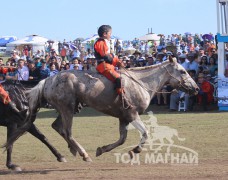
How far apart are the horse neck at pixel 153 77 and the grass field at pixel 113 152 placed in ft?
4.68

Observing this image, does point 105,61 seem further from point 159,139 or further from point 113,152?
point 159,139

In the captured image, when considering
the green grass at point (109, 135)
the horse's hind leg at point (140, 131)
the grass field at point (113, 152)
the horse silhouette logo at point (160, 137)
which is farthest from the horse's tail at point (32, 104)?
the horse silhouette logo at point (160, 137)

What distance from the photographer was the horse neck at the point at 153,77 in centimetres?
1086

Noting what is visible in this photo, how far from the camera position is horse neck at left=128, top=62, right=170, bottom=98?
10.9 metres

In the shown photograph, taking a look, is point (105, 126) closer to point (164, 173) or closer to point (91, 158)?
point (91, 158)

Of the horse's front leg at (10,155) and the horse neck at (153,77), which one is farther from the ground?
the horse neck at (153,77)

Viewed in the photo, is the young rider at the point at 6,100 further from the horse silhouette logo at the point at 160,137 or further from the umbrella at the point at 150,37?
the umbrella at the point at 150,37

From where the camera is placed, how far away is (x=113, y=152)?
39.4 feet

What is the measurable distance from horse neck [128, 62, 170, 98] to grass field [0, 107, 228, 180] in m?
1.43

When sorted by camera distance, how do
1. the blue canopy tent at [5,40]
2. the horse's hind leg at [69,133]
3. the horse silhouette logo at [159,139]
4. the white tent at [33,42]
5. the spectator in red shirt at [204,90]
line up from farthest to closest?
the blue canopy tent at [5,40] → the white tent at [33,42] → the spectator in red shirt at [204,90] → the horse silhouette logo at [159,139] → the horse's hind leg at [69,133]


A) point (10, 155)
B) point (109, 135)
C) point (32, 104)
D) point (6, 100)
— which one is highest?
point (6, 100)

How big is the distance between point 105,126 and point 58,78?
6.27m

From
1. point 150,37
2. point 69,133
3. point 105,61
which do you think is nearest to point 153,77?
point 105,61

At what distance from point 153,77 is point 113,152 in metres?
1.96
